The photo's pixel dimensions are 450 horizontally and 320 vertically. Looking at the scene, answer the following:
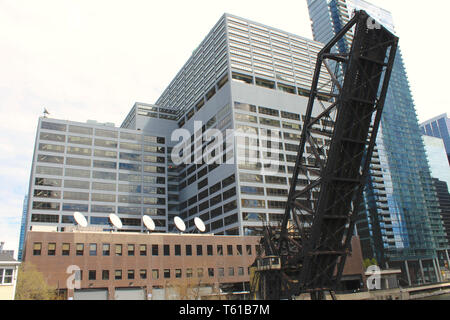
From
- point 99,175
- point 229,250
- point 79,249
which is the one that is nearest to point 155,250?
point 79,249

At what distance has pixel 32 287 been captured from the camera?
143ft

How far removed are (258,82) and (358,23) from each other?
81.2 meters

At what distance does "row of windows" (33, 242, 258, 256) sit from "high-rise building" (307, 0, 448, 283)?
290ft

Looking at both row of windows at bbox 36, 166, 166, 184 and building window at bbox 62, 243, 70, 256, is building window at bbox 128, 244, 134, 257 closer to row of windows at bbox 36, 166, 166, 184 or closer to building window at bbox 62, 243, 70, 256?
building window at bbox 62, 243, 70, 256

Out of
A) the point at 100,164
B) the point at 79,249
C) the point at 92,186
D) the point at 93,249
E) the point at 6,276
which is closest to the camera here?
the point at 6,276

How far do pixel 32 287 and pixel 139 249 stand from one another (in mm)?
17068

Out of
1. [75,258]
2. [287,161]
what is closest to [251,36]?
[287,161]

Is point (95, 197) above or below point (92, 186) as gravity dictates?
below

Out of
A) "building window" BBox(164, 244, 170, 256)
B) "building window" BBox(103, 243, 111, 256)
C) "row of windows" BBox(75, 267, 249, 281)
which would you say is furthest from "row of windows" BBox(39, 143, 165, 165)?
"row of windows" BBox(75, 267, 249, 281)

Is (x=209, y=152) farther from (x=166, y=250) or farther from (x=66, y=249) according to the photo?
(x=66, y=249)

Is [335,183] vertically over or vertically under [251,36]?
under

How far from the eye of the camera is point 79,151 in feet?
362
